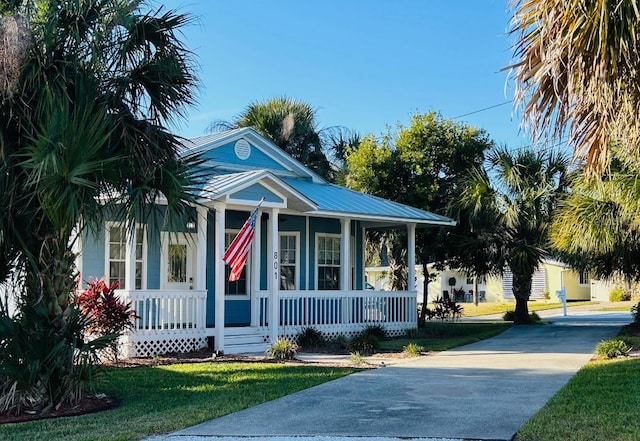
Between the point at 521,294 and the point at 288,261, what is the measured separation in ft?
29.4

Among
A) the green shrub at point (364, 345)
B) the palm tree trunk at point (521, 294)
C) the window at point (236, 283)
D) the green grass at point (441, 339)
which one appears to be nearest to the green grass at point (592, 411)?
the green shrub at point (364, 345)

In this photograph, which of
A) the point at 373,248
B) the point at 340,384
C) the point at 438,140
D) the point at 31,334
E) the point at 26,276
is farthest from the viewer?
the point at 373,248

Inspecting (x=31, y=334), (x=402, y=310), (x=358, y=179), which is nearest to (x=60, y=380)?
(x=31, y=334)

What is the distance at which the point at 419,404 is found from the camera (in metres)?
9.05

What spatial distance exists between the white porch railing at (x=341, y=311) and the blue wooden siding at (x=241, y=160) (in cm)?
403

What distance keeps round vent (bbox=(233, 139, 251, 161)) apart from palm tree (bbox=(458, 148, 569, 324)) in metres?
7.22

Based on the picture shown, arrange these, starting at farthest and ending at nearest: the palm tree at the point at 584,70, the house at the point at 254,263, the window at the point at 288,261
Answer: the window at the point at 288,261 < the house at the point at 254,263 < the palm tree at the point at 584,70

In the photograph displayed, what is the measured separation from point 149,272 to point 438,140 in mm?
10939

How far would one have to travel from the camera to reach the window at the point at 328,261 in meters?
19.8

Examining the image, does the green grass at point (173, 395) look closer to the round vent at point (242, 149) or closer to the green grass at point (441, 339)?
the green grass at point (441, 339)

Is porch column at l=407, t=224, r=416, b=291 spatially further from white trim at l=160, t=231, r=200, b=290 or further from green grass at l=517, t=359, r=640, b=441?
green grass at l=517, t=359, r=640, b=441

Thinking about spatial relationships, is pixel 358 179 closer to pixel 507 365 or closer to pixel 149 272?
pixel 149 272

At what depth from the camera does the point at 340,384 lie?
35.4 ft

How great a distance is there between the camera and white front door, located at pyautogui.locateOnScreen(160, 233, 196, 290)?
1659 cm
